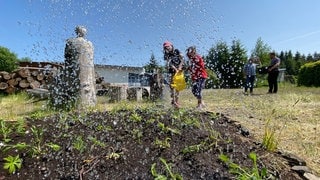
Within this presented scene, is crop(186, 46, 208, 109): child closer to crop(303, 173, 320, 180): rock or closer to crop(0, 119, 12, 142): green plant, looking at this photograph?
crop(0, 119, 12, 142): green plant

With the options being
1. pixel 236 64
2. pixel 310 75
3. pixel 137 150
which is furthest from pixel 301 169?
pixel 236 64

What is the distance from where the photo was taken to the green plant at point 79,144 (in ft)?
11.1

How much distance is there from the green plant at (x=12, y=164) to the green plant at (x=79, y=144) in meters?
0.48

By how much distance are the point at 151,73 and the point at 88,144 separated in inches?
319

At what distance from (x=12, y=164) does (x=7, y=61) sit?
95.5ft

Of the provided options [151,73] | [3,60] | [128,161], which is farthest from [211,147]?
[3,60]

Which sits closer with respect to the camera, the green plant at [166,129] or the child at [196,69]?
the green plant at [166,129]

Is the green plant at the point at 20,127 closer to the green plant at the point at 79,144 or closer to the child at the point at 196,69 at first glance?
the green plant at the point at 79,144

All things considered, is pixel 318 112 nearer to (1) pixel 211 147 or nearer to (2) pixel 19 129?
(1) pixel 211 147

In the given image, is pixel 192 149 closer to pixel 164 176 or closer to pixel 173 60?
pixel 164 176

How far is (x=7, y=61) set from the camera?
30.0m

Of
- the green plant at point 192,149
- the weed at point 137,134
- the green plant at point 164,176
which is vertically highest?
the weed at point 137,134

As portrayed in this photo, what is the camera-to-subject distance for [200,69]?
7562 mm

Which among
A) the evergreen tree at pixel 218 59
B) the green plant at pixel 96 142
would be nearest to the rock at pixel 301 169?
the green plant at pixel 96 142
